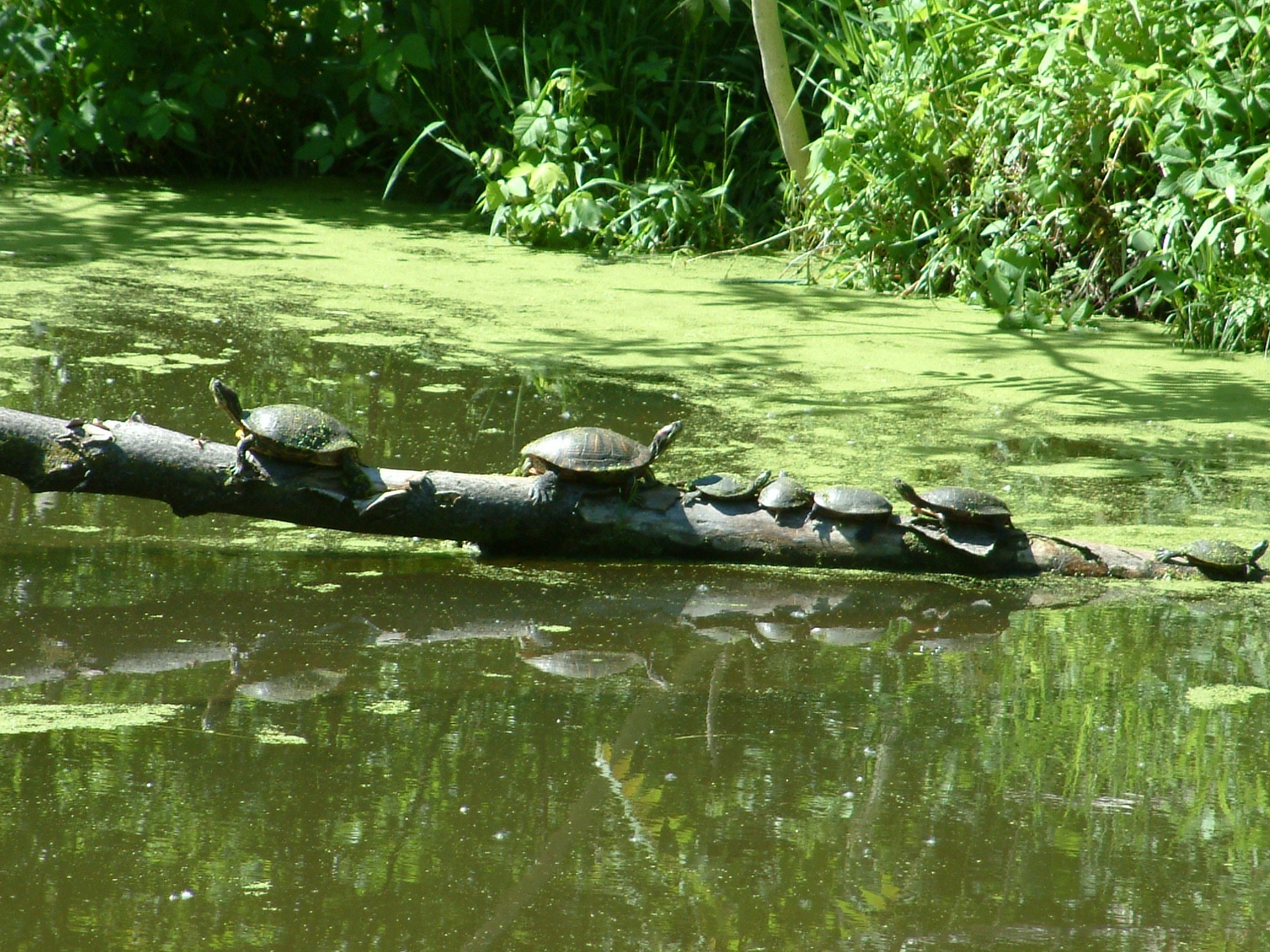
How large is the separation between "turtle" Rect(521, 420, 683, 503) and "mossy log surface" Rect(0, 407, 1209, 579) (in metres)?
0.03

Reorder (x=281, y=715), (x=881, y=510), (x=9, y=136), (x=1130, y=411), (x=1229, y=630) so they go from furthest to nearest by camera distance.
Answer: (x=9, y=136) → (x=1130, y=411) → (x=881, y=510) → (x=1229, y=630) → (x=281, y=715)

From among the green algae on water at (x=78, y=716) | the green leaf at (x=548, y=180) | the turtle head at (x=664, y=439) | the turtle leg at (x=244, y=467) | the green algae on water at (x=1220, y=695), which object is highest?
the green leaf at (x=548, y=180)

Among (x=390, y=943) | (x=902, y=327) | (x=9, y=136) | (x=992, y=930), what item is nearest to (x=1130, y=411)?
(x=902, y=327)

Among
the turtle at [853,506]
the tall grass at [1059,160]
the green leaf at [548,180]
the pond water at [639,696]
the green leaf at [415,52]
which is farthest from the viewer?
the green leaf at [415,52]

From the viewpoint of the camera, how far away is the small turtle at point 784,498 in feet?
9.37

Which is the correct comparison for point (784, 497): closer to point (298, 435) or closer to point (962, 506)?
point (962, 506)

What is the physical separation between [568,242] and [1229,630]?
4.25 meters

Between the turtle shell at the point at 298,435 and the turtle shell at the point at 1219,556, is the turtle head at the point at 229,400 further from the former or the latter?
the turtle shell at the point at 1219,556

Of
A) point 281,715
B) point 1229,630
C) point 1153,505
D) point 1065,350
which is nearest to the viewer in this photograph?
point 281,715

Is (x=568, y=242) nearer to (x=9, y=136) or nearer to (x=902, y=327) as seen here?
(x=902, y=327)

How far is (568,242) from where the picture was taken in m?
6.32

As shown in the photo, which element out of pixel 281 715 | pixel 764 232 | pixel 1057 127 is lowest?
pixel 281 715

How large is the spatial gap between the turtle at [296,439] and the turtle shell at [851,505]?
94 cm

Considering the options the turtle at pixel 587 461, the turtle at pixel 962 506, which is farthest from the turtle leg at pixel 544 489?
the turtle at pixel 962 506
